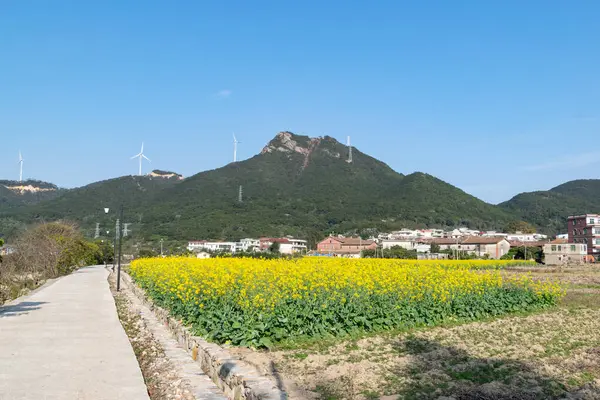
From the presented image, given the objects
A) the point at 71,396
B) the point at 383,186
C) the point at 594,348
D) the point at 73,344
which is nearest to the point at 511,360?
the point at 594,348

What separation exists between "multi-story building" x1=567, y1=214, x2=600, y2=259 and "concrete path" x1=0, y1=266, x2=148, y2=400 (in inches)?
3664

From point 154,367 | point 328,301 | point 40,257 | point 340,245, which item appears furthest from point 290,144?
point 154,367

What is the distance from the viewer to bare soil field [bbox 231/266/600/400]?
21.0 ft

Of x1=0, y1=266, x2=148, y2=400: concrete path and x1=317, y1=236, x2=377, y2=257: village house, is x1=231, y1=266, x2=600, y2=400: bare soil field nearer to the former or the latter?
x1=0, y1=266, x2=148, y2=400: concrete path

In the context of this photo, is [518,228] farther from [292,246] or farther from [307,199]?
[292,246]

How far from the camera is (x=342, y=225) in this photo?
431ft

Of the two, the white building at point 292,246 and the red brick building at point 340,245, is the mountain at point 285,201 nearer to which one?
the white building at point 292,246

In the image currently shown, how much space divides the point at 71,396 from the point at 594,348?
28.0ft

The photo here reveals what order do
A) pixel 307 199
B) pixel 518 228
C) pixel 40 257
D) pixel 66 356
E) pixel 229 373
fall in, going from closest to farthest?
pixel 229 373 → pixel 66 356 → pixel 40 257 → pixel 518 228 → pixel 307 199

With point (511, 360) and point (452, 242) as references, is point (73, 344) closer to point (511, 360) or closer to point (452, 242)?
point (511, 360)

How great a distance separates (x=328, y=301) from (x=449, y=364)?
3.24m

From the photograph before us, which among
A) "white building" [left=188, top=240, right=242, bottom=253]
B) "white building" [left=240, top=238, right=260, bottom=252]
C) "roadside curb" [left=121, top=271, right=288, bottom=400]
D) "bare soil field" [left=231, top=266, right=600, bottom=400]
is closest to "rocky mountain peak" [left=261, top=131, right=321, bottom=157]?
"white building" [left=240, top=238, right=260, bottom=252]

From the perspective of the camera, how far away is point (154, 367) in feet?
28.5

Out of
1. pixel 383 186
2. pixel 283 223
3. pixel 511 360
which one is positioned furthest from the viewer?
pixel 383 186
